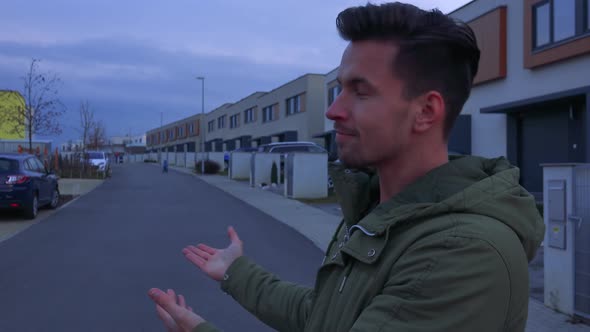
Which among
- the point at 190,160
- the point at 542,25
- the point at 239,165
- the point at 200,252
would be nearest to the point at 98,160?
the point at 239,165

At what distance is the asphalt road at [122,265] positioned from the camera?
218 inches

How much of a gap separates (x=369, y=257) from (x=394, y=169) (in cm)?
28

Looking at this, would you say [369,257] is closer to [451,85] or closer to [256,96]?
[451,85]

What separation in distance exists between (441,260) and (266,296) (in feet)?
3.14

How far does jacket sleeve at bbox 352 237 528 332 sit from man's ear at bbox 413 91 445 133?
13.3 inches

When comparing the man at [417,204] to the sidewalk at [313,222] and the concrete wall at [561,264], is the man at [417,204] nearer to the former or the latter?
the sidewalk at [313,222]

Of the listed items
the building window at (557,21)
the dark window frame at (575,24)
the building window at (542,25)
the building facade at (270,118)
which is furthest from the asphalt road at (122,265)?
the building facade at (270,118)

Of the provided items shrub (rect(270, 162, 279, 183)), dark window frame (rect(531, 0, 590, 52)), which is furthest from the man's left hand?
shrub (rect(270, 162, 279, 183))

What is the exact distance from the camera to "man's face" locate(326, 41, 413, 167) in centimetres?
133

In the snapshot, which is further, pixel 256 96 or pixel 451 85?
pixel 256 96

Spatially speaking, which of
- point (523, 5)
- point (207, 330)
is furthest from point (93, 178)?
point (207, 330)

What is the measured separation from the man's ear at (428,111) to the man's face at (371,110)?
0.02 m

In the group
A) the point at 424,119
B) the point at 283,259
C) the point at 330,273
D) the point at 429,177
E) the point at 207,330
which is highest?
the point at 424,119

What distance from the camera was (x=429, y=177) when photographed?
1331mm
